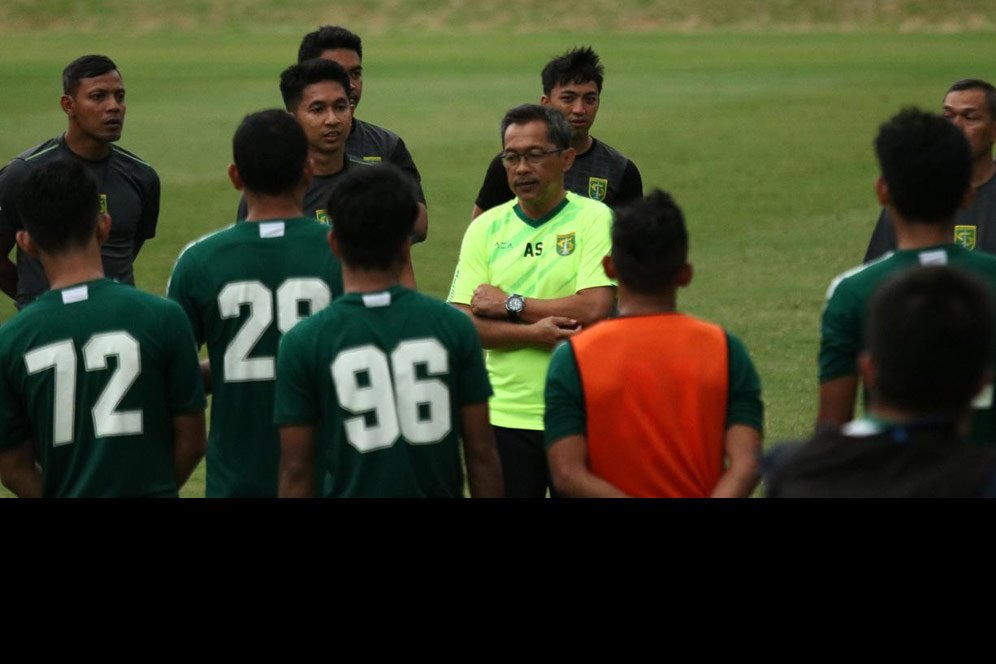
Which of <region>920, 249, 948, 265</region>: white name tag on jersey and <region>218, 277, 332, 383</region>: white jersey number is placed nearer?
<region>920, 249, 948, 265</region>: white name tag on jersey

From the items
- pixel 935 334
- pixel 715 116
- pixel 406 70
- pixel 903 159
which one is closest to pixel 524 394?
pixel 903 159

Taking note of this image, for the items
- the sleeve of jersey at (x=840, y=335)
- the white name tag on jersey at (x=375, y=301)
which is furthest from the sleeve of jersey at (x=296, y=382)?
the sleeve of jersey at (x=840, y=335)

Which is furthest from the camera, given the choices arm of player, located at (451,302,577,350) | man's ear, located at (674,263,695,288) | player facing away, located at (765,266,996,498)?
arm of player, located at (451,302,577,350)

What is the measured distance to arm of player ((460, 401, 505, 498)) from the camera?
462 centimetres

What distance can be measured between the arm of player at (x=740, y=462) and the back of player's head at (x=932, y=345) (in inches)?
55.9

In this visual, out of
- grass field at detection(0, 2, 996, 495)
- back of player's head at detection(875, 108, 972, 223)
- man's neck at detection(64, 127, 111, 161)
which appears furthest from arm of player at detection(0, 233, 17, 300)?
back of player's head at detection(875, 108, 972, 223)

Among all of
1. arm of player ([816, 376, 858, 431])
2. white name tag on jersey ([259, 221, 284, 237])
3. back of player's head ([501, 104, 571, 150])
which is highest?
back of player's head ([501, 104, 571, 150])

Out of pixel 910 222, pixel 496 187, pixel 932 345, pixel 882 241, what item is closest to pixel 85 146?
pixel 496 187

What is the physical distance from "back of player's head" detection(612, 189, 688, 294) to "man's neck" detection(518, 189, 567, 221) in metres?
1.81

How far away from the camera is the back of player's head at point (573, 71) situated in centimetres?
796

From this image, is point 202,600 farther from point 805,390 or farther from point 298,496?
point 805,390

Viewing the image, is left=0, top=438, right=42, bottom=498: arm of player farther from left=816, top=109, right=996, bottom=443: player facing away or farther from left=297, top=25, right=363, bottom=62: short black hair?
left=297, top=25, right=363, bottom=62: short black hair

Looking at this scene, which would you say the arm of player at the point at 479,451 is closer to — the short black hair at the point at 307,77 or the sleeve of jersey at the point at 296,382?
the sleeve of jersey at the point at 296,382

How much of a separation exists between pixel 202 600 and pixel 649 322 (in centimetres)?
155
